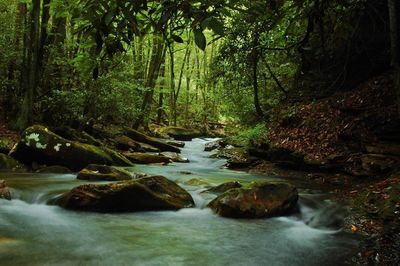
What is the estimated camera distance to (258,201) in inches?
272

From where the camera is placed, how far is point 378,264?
14.6ft

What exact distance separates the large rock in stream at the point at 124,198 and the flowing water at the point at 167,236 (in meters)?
0.19

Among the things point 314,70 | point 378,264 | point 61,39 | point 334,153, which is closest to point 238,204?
point 378,264

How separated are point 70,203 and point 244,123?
1098 cm

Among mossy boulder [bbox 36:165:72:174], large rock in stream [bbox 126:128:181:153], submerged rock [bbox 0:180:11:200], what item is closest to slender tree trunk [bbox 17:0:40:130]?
mossy boulder [bbox 36:165:72:174]

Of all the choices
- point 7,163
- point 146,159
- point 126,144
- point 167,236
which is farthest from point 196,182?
point 126,144

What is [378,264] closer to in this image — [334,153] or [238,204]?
[238,204]

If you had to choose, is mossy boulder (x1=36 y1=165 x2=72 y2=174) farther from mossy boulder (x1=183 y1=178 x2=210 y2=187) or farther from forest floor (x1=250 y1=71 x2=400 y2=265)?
forest floor (x1=250 y1=71 x2=400 y2=265)

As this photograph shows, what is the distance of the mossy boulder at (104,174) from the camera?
9.24m

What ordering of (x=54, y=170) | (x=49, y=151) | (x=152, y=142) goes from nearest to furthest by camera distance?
1. (x=54, y=170)
2. (x=49, y=151)
3. (x=152, y=142)

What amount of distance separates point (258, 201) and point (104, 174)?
3967 mm

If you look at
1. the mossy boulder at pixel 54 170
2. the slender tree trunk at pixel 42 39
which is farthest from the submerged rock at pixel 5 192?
the slender tree trunk at pixel 42 39

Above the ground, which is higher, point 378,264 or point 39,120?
point 39,120

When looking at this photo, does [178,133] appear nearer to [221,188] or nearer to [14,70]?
[14,70]
